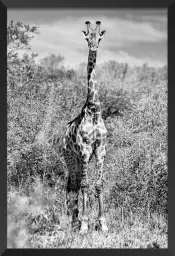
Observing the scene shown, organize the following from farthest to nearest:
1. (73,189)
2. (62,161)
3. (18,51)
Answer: (18,51), (62,161), (73,189)

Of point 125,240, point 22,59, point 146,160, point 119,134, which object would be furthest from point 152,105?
point 125,240

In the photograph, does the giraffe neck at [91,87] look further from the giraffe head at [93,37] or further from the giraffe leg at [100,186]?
the giraffe leg at [100,186]

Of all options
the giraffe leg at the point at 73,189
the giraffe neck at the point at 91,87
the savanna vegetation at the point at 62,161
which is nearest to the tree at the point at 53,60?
the savanna vegetation at the point at 62,161

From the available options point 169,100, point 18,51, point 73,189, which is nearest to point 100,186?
point 73,189

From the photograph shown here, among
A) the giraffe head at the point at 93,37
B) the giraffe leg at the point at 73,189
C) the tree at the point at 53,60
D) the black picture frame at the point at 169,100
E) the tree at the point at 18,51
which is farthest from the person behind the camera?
the tree at the point at 53,60

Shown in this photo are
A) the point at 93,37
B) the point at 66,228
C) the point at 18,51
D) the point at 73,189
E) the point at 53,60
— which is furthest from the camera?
the point at 53,60

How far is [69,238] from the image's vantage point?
19.0ft

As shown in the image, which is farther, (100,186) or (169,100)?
(100,186)

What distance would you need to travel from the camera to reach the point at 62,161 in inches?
298

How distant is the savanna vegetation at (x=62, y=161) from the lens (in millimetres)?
6031

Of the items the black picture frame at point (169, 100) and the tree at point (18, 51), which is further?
the tree at point (18, 51)

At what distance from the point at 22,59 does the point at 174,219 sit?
16.4 feet

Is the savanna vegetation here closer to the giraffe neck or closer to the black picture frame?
the black picture frame

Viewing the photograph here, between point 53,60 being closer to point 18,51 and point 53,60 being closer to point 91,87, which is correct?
point 18,51
